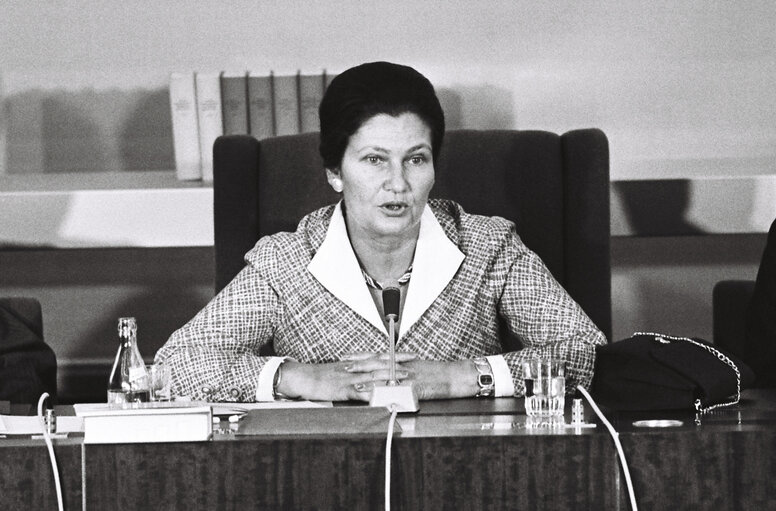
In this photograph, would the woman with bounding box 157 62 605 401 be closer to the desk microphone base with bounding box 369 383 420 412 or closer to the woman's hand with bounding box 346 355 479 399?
the woman's hand with bounding box 346 355 479 399

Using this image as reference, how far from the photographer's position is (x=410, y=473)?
111 cm

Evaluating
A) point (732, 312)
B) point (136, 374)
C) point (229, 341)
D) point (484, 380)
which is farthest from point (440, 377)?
point (732, 312)

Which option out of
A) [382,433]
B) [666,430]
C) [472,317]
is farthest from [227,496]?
[472,317]

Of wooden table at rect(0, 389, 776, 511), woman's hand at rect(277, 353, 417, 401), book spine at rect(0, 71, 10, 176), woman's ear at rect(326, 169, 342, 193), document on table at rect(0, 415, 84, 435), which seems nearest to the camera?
wooden table at rect(0, 389, 776, 511)

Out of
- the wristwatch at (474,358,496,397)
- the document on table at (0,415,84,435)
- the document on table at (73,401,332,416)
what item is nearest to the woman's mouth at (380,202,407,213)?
the wristwatch at (474,358,496,397)

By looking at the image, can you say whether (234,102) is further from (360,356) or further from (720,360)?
(720,360)

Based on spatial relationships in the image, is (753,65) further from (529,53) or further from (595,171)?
(595,171)

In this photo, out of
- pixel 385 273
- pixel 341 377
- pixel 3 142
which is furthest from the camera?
pixel 3 142

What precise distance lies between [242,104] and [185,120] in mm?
159

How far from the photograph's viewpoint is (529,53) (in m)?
3.41

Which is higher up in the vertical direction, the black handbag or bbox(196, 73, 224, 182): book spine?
bbox(196, 73, 224, 182): book spine

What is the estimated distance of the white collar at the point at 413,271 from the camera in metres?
1.96

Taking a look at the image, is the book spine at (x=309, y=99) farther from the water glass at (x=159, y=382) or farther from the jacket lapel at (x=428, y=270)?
the water glass at (x=159, y=382)

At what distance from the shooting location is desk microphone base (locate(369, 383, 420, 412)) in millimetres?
1408
